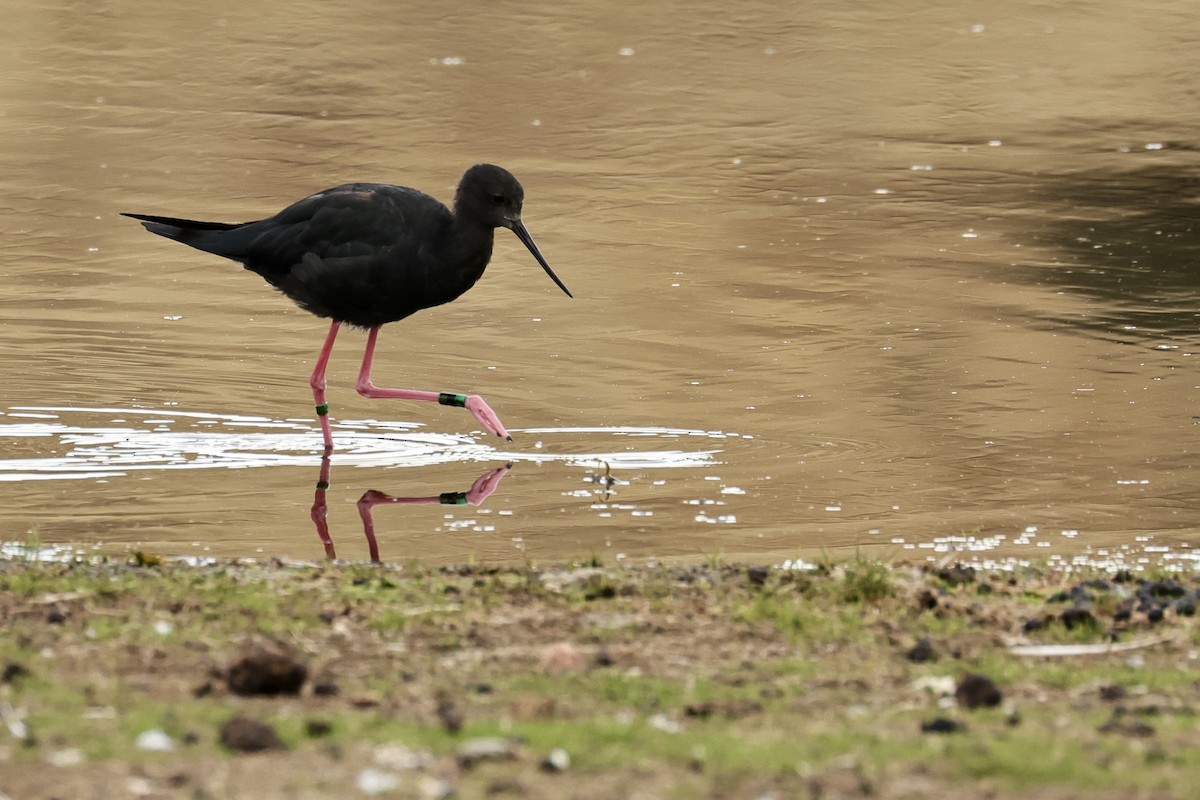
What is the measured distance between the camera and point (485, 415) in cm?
1020


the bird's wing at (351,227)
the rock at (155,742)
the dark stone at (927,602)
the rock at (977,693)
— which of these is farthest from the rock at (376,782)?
the bird's wing at (351,227)

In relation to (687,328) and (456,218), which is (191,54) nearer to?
(687,328)

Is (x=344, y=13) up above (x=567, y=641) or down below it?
Answer: above

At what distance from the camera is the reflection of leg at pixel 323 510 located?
27.7ft

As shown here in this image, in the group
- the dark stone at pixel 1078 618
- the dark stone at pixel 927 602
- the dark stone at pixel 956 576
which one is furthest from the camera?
the dark stone at pixel 956 576

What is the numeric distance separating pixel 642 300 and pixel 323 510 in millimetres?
5730

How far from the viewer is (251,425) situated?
1068 cm

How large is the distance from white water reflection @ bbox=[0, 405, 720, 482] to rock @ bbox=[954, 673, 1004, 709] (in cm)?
451

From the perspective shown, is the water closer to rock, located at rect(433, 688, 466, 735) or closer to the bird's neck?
the bird's neck

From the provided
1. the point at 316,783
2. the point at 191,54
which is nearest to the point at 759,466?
the point at 316,783

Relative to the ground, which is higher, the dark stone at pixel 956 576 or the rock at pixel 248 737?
the rock at pixel 248 737

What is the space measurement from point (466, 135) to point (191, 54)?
6897 mm

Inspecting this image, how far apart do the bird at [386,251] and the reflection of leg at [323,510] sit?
0.40m

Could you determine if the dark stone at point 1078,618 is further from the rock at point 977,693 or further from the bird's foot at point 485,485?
the bird's foot at point 485,485
